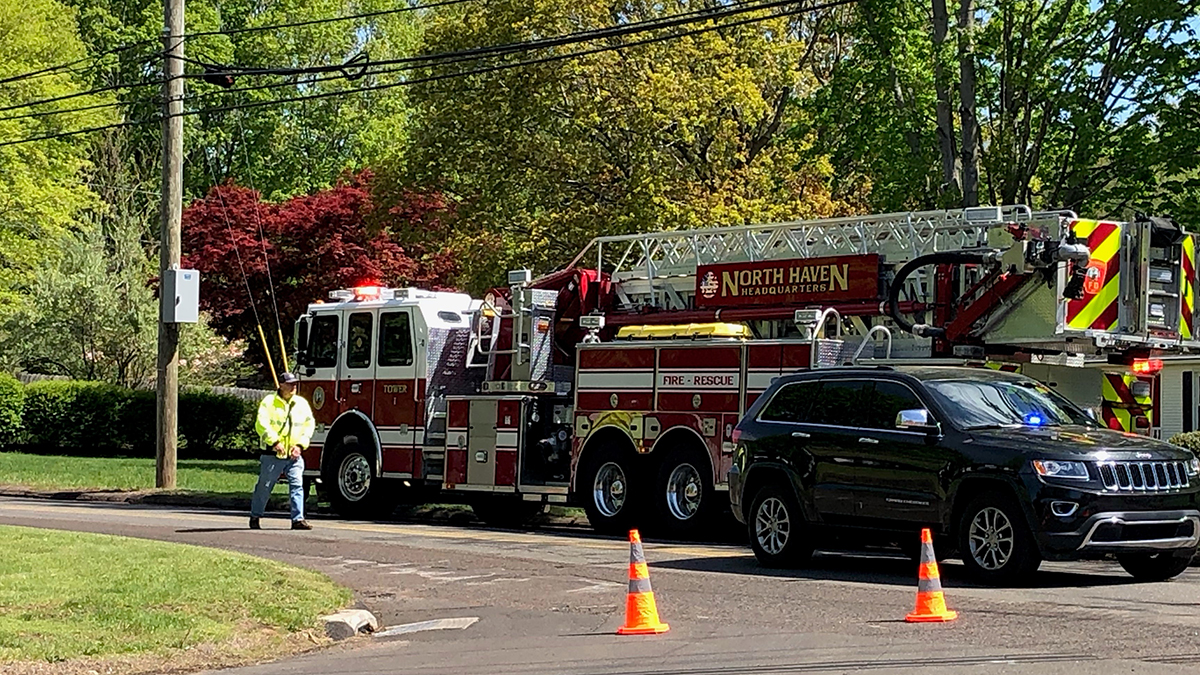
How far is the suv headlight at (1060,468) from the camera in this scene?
12.4 metres

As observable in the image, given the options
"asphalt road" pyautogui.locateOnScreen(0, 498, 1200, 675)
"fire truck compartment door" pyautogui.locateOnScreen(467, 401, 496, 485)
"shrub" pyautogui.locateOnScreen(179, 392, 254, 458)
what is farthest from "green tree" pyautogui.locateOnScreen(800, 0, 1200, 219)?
"shrub" pyautogui.locateOnScreen(179, 392, 254, 458)

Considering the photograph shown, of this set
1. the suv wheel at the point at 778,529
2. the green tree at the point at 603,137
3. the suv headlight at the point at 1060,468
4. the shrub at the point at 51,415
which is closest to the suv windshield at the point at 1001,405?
the suv headlight at the point at 1060,468

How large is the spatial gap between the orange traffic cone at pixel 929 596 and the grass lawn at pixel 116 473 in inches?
676

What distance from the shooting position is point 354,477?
75.3 feet

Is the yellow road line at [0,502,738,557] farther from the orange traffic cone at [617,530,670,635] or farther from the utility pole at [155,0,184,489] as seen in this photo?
the orange traffic cone at [617,530,670,635]

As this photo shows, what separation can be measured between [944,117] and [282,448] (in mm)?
12572

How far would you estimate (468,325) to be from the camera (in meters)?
22.5

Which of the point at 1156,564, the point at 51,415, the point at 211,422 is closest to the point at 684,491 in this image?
the point at 1156,564

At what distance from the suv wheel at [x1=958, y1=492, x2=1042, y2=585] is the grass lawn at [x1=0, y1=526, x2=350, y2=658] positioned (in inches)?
189

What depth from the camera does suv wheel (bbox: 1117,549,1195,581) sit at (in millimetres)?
12984

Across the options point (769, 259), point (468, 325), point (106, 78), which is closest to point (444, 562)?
point (769, 259)

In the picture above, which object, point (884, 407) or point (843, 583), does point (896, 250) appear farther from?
point (843, 583)

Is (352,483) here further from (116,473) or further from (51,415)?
(51,415)

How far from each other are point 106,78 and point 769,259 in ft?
152
